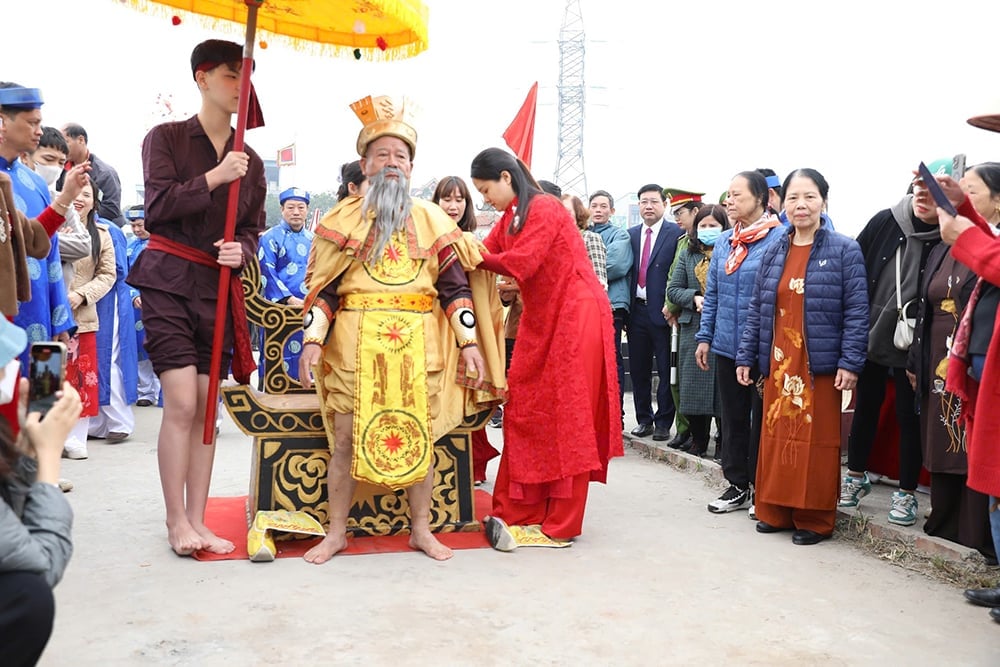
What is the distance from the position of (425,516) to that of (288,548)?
59cm

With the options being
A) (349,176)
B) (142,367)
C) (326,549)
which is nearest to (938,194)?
(326,549)

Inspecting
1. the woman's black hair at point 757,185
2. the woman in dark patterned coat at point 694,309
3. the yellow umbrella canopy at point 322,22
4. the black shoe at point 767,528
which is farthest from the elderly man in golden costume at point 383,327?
the woman in dark patterned coat at point 694,309

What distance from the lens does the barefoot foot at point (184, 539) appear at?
3.87 meters

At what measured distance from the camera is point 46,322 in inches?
169

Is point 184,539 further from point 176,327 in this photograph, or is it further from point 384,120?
point 384,120

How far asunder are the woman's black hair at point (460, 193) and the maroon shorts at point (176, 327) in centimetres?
203

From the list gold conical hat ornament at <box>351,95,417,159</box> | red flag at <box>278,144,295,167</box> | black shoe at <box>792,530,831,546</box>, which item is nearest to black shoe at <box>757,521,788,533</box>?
black shoe at <box>792,530,831,546</box>

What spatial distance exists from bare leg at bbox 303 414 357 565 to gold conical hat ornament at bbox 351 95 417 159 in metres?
1.18

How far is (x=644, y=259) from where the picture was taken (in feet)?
23.9

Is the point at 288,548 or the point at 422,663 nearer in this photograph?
the point at 422,663

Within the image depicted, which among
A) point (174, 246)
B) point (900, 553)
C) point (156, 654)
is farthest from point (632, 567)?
point (174, 246)

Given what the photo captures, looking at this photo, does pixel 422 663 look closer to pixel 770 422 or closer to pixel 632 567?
pixel 632 567

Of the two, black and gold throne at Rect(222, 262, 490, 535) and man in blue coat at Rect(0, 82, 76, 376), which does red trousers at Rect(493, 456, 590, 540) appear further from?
man in blue coat at Rect(0, 82, 76, 376)

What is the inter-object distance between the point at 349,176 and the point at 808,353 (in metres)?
2.68
